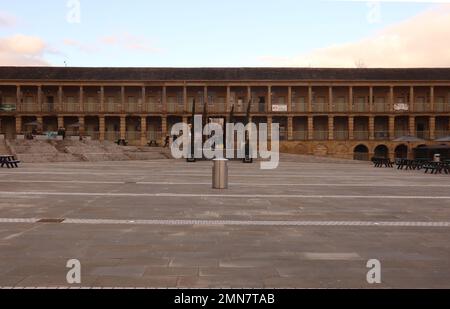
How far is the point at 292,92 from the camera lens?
56906 millimetres

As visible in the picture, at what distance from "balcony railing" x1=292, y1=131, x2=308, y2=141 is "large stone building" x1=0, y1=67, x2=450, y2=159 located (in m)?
0.13

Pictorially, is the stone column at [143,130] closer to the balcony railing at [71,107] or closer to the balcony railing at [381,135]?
the balcony railing at [71,107]

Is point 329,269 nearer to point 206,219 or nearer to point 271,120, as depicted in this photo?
point 206,219

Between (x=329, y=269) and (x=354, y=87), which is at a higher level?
(x=354, y=87)

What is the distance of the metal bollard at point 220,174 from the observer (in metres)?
13.5

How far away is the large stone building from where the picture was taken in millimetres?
55031

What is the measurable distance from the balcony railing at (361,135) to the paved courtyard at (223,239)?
4509cm

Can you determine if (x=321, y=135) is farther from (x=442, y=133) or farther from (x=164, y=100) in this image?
(x=164, y=100)

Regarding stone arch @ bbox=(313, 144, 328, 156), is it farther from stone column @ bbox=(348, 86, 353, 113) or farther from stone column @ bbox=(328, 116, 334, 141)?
stone column @ bbox=(348, 86, 353, 113)
